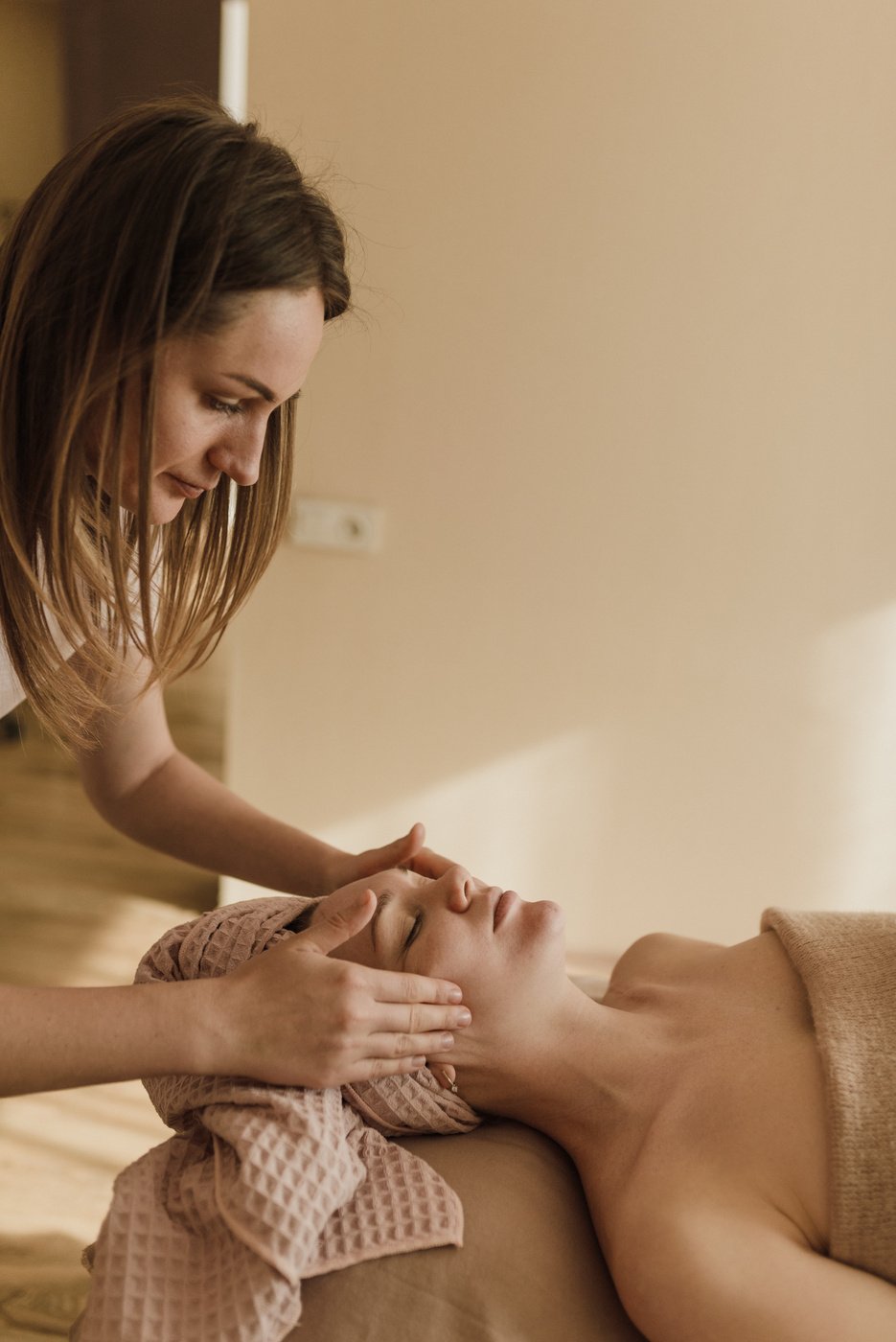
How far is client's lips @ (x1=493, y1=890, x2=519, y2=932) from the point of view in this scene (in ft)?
4.07

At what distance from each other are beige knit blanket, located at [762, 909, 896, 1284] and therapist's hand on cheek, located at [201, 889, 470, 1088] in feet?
1.38

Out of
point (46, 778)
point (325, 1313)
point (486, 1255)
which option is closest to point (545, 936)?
point (486, 1255)

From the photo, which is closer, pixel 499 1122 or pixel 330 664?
pixel 499 1122

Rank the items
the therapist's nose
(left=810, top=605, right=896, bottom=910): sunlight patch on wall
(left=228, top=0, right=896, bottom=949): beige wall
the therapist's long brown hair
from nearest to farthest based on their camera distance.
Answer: the therapist's long brown hair → the therapist's nose → (left=228, top=0, right=896, bottom=949): beige wall → (left=810, top=605, right=896, bottom=910): sunlight patch on wall

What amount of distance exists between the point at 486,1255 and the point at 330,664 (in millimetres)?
1415

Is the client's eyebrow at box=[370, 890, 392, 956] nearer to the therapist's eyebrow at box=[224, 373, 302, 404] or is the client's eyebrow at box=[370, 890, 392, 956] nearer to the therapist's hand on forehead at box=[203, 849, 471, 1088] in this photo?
the therapist's hand on forehead at box=[203, 849, 471, 1088]

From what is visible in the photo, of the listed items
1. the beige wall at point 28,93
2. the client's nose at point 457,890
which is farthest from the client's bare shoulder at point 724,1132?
the beige wall at point 28,93

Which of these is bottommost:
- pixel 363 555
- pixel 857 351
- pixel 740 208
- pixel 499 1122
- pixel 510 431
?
pixel 499 1122

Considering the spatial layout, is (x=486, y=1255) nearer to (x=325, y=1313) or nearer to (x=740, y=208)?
(x=325, y=1313)

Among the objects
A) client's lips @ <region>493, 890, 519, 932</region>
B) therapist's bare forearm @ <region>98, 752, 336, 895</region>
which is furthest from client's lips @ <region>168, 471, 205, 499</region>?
client's lips @ <region>493, 890, 519, 932</region>

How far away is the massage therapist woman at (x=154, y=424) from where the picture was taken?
0.99 meters

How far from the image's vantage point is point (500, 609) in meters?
2.22

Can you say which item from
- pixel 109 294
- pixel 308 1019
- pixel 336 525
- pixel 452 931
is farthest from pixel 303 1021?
pixel 336 525

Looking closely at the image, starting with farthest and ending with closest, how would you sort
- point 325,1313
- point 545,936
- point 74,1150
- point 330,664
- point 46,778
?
1. point 46,778
2. point 330,664
3. point 74,1150
4. point 545,936
5. point 325,1313
